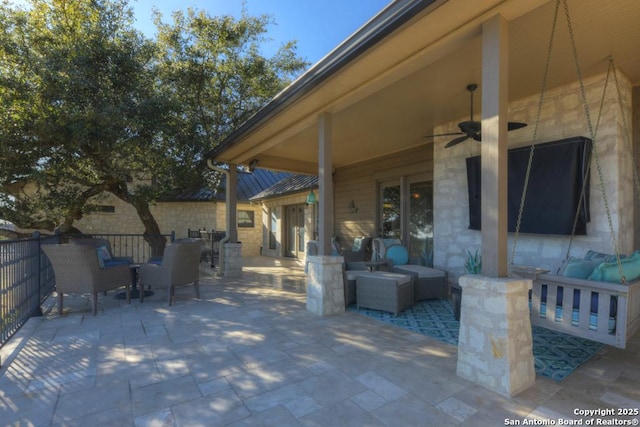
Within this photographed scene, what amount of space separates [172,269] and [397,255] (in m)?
3.62

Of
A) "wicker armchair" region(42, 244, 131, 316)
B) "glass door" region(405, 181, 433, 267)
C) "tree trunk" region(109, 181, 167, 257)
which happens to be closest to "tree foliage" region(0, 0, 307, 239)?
"tree trunk" region(109, 181, 167, 257)

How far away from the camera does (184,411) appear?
6.42ft

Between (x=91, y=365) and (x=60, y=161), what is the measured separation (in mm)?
5210

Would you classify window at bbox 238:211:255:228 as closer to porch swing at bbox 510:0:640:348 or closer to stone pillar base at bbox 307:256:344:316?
stone pillar base at bbox 307:256:344:316

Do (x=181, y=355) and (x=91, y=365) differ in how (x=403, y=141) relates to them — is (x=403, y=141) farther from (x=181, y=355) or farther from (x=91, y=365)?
(x=91, y=365)

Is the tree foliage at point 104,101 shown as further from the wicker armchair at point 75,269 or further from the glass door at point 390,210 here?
the glass door at point 390,210

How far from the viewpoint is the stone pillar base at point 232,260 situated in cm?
692

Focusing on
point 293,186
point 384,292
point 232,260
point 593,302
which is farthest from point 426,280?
point 293,186

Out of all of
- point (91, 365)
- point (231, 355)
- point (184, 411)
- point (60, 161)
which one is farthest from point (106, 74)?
point (184, 411)

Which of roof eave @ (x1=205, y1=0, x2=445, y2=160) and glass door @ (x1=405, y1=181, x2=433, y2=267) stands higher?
roof eave @ (x1=205, y1=0, x2=445, y2=160)

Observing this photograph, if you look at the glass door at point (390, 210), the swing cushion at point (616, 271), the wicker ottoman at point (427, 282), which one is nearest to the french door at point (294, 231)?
the glass door at point (390, 210)

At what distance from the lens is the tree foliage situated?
17.7ft

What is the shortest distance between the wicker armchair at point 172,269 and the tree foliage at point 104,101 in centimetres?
263

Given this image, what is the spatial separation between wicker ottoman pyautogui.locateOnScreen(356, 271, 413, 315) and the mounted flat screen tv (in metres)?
1.72
